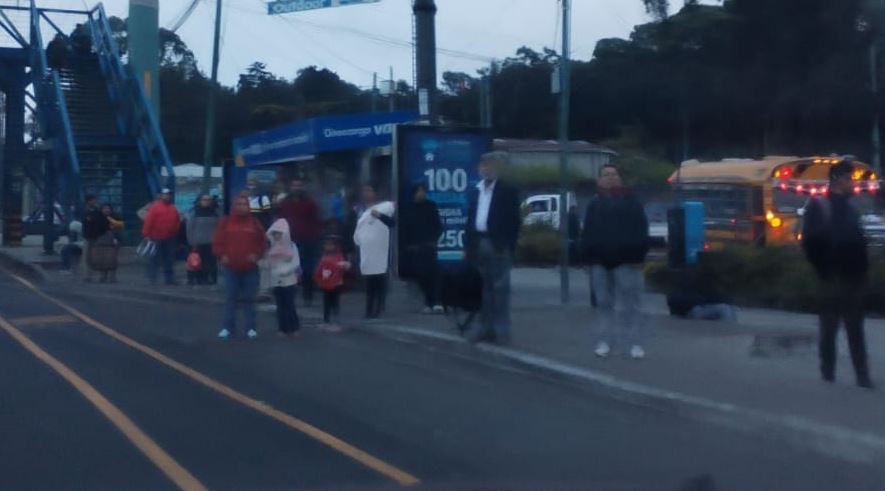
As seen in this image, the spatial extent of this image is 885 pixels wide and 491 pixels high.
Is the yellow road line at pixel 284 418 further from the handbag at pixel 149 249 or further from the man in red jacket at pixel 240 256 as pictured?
the handbag at pixel 149 249

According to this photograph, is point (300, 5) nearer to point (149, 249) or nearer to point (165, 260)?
point (165, 260)

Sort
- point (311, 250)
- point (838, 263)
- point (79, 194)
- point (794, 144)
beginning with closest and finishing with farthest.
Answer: point (838, 263), point (311, 250), point (794, 144), point (79, 194)

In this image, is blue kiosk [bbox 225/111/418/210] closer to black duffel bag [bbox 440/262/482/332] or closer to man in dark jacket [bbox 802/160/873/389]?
black duffel bag [bbox 440/262/482/332]

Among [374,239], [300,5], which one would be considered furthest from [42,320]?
[300,5]

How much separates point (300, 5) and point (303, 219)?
3.16 metres

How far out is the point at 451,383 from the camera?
41.2 ft

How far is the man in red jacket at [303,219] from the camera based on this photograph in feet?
59.0

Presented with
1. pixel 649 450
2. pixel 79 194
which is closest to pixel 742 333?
pixel 649 450

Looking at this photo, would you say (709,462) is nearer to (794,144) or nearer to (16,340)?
(16,340)

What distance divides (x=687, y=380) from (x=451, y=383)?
206cm

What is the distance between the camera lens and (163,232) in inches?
939

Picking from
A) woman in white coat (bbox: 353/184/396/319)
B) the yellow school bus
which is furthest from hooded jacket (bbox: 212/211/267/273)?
the yellow school bus

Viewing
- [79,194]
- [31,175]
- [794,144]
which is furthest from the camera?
[31,175]

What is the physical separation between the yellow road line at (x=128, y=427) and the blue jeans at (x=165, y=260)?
29.2 ft
